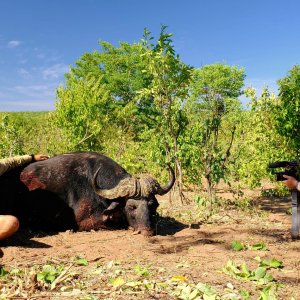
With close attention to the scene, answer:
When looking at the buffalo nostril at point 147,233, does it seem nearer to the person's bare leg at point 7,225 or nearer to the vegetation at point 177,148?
the vegetation at point 177,148

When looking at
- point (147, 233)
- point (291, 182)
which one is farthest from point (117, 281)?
point (291, 182)

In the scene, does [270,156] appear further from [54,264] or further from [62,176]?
[54,264]

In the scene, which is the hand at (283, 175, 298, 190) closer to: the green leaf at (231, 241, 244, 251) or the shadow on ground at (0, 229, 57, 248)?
the green leaf at (231, 241, 244, 251)

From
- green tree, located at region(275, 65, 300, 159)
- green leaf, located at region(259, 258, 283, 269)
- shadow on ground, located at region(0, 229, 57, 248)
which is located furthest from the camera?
green tree, located at region(275, 65, 300, 159)

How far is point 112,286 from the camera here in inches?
142

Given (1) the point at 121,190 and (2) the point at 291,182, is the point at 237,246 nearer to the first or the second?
(2) the point at 291,182

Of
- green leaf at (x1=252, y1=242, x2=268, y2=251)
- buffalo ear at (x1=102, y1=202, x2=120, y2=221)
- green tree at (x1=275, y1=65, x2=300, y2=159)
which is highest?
green tree at (x1=275, y1=65, x2=300, y2=159)

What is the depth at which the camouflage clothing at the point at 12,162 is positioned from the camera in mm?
5980

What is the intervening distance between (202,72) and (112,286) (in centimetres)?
5048

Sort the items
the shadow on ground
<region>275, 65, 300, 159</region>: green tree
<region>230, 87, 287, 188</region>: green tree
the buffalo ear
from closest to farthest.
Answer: the shadow on ground < the buffalo ear < <region>275, 65, 300, 159</region>: green tree < <region>230, 87, 287, 188</region>: green tree

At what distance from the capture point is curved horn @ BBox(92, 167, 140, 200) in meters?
6.48

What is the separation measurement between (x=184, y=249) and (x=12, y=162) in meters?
3.24

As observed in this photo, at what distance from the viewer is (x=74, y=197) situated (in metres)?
6.72

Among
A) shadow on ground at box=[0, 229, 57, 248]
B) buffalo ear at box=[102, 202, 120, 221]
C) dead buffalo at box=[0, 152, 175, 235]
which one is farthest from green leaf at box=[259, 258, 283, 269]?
shadow on ground at box=[0, 229, 57, 248]
